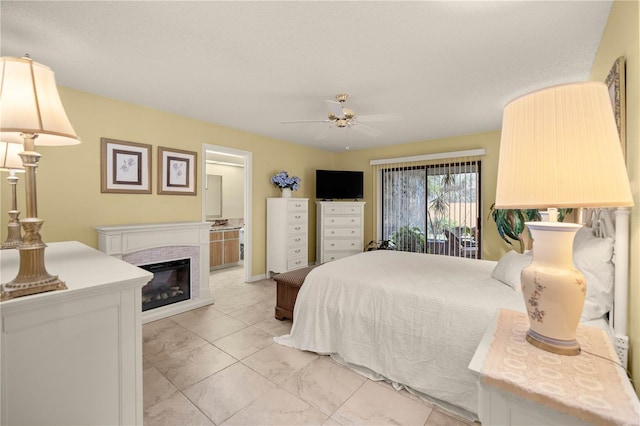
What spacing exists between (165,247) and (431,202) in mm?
4093

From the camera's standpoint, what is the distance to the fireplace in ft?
10.1

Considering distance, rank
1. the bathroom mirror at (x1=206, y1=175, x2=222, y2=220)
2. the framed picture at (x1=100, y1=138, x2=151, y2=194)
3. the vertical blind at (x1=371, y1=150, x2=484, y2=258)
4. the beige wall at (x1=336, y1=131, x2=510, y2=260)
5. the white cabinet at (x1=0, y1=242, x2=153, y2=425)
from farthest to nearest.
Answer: the bathroom mirror at (x1=206, y1=175, x2=222, y2=220), the vertical blind at (x1=371, y1=150, x2=484, y2=258), the beige wall at (x1=336, y1=131, x2=510, y2=260), the framed picture at (x1=100, y1=138, x2=151, y2=194), the white cabinet at (x1=0, y1=242, x2=153, y2=425)

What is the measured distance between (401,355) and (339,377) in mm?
503

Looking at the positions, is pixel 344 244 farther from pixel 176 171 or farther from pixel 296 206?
pixel 176 171

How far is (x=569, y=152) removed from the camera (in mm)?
804

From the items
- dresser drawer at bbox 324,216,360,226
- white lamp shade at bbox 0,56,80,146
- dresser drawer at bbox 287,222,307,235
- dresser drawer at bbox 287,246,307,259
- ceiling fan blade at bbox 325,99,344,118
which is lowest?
dresser drawer at bbox 287,246,307,259

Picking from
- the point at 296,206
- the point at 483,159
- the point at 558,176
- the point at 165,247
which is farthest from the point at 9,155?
the point at 483,159

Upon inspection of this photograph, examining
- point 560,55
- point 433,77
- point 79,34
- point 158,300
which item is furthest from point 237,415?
point 560,55

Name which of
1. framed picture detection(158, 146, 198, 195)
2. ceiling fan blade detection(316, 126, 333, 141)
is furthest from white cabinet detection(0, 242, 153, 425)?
ceiling fan blade detection(316, 126, 333, 141)

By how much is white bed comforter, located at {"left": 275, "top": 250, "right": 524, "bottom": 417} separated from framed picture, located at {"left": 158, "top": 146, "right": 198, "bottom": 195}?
87.2 inches

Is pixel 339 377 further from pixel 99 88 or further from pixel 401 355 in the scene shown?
pixel 99 88

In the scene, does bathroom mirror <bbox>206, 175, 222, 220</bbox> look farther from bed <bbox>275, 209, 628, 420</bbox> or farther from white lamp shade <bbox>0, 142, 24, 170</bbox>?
white lamp shade <bbox>0, 142, 24, 170</bbox>

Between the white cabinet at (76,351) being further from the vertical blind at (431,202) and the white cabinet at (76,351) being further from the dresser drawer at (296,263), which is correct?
the vertical blind at (431,202)

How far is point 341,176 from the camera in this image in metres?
5.38
